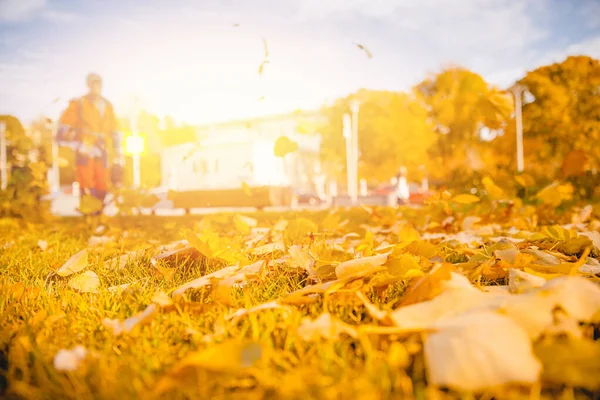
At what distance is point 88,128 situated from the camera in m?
6.64

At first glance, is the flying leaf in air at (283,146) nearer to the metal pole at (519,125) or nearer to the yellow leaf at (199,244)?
the yellow leaf at (199,244)

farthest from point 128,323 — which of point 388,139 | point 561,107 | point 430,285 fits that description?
point 388,139

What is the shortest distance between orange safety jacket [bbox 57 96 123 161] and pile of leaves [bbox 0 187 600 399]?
5148 mm

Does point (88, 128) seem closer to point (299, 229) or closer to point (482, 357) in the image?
point (299, 229)

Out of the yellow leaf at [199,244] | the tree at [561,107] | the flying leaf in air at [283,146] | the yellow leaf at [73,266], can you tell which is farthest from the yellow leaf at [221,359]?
the tree at [561,107]

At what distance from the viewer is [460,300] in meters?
0.99

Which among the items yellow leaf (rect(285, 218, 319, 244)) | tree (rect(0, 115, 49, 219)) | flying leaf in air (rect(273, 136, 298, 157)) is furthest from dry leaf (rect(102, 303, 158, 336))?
tree (rect(0, 115, 49, 219))

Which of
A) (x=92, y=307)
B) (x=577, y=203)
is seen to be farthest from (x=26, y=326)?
(x=577, y=203)

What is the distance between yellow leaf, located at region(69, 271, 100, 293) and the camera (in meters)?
1.59

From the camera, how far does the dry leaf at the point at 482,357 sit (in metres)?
0.71

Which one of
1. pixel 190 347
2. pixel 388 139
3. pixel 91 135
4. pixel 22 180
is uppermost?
pixel 388 139

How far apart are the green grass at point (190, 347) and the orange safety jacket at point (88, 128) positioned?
5.29 meters

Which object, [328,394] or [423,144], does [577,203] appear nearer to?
[328,394]

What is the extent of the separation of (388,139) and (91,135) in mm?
32936
